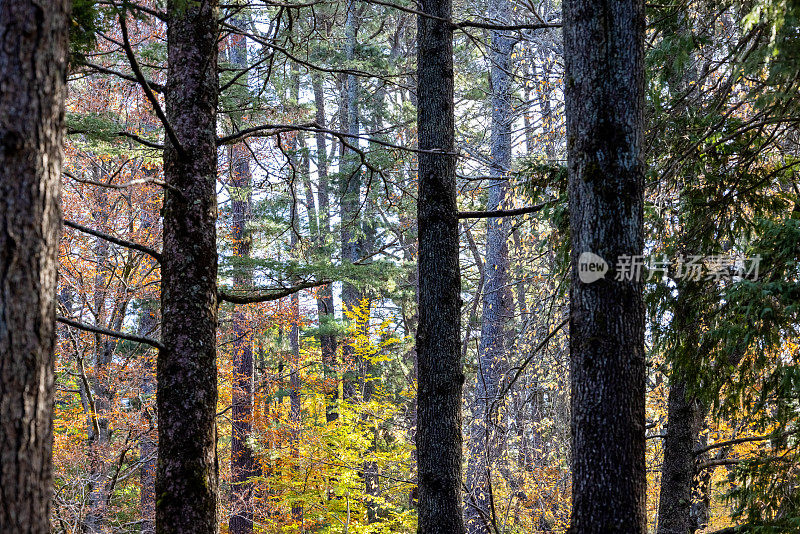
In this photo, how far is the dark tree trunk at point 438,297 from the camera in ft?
15.7

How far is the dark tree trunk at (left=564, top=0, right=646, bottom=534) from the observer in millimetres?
3314

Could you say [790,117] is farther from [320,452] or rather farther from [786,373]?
[320,452]

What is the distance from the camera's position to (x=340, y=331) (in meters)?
15.7

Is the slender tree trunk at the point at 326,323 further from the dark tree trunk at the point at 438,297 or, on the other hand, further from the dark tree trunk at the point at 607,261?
the dark tree trunk at the point at 607,261

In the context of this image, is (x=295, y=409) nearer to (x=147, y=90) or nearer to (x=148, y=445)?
(x=148, y=445)

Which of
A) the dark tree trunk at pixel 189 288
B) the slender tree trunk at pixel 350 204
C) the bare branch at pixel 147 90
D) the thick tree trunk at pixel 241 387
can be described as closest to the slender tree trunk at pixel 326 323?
the slender tree trunk at pixel 350 204

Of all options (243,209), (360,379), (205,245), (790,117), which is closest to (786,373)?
(790,117)

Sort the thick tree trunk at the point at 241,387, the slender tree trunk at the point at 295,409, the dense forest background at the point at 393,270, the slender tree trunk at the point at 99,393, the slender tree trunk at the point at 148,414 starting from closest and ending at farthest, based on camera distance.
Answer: the dense forest background at the point at 393,270 < the slender tree trunk at the point at 99,393 < the slender tree trunk at the point at 148,414 < the slender tree trunk at the point at 295,409 < the thick tree trunk at the point at 241,387

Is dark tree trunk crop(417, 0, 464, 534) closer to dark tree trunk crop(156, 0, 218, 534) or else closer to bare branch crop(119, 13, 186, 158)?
dark tree trunk crop(156, 0, 218, 534)

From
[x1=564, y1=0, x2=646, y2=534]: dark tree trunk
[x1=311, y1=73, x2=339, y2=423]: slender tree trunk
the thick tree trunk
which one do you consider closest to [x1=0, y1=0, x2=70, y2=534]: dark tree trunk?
[x1=564, y1=0, x2=646, y2=534]: dark tree trunk

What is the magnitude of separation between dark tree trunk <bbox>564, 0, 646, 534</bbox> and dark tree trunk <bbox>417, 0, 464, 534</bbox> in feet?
4.70

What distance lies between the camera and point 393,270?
47.8 ft

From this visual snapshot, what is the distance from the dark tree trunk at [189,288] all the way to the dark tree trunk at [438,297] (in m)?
1.67

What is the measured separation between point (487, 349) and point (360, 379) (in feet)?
13.8
